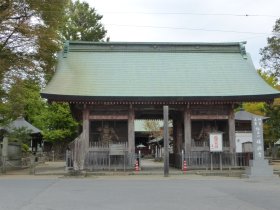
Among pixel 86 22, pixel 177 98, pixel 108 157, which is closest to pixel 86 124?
pixel 108 157

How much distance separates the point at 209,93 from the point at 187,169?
5054 millimetres

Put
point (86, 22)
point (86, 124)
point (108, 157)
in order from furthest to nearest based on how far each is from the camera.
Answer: point (86, 22) < point (86, 124) < point (108, 157)

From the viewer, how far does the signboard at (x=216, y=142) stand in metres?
23.4

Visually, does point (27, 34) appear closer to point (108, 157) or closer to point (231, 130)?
point (108, 157)

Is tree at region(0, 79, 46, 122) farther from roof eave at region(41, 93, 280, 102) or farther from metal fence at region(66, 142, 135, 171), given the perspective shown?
metal fence at region(66, 142, 135, 171)

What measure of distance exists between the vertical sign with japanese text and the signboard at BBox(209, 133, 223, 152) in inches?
110

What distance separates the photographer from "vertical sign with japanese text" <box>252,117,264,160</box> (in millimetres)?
20672

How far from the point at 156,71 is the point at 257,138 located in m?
8.99

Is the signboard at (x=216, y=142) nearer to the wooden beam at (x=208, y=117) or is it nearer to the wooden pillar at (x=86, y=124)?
the wooden beam at (x=208, y=117)

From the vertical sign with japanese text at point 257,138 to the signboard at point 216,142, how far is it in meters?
2.78

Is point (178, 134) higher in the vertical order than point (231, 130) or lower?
lower

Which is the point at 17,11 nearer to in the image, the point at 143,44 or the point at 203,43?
the point at 143,44

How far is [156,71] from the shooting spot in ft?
88.1

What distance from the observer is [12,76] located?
24.8 meters
